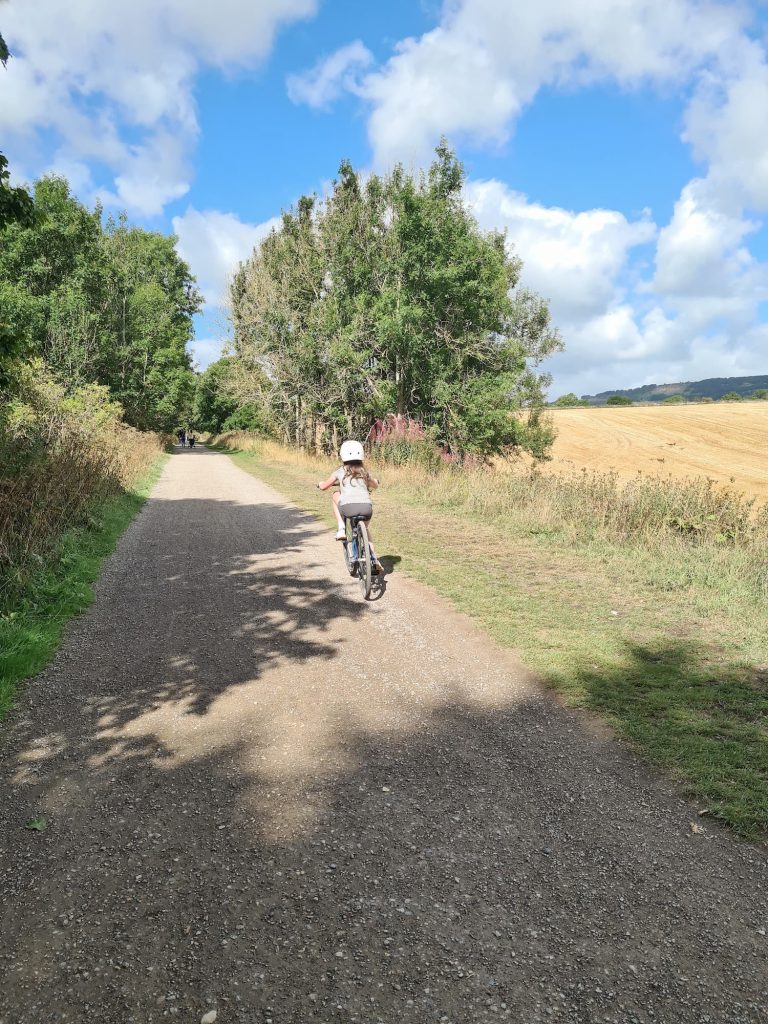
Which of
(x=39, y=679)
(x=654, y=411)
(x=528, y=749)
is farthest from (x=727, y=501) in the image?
(x=654, y=411)

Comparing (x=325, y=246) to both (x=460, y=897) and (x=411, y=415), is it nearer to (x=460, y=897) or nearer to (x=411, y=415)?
(x=411, y=415)

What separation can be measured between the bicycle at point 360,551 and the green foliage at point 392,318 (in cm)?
1581

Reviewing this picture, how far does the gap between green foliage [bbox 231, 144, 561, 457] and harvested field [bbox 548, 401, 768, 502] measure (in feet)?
24.8

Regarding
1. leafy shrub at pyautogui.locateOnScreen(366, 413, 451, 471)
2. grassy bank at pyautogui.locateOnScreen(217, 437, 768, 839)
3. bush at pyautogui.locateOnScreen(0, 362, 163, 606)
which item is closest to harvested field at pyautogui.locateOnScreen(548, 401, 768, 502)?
leafy shrub at pyautogui.locateOnScreen(366, 413, 451, 471)

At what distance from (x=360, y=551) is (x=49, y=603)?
3.66 m

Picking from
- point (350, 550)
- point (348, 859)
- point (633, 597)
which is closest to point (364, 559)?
point (350, 550)

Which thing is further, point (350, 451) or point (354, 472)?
point (354, 472)

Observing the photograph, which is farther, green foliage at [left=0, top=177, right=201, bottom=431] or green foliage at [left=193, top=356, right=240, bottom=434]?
green foliage at [left=193, top=356, right=240, bottom=434]

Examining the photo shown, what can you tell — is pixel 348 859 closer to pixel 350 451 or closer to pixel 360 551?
pixel 360 551

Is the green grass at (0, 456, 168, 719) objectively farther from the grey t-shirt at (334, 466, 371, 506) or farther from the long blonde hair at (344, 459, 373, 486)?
the long blonde hair at (344, 459, 373, 486)

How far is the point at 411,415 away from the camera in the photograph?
25.6 meters

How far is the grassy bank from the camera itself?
4.15 metres

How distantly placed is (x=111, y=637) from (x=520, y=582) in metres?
5.05

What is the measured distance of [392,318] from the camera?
74.3ft
